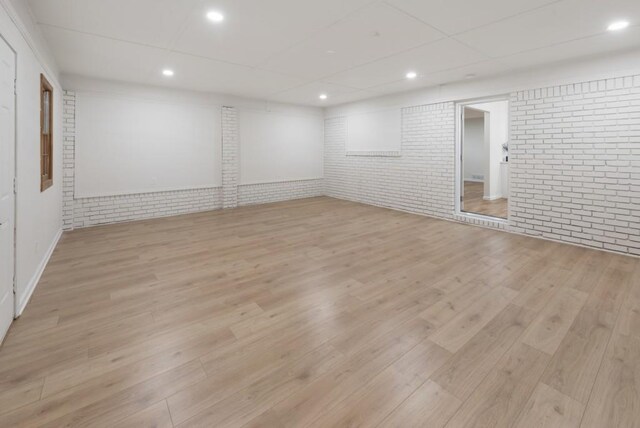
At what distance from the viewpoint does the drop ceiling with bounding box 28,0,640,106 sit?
119 inches

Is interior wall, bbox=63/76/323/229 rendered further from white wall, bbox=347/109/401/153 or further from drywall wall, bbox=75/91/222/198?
white wall, bbox=347/109/401/153

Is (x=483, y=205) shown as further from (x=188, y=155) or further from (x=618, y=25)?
(x=188, y=155)

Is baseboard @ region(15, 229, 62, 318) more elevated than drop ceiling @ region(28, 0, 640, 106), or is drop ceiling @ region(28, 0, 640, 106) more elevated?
drop ceiling @ region(28, 0, 640, 106)

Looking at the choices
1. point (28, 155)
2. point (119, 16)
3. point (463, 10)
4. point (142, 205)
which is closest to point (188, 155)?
point (142, 205)

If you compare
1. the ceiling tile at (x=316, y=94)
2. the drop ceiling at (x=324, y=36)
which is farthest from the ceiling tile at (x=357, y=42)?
the ceiling tile at (x=316, y=94)

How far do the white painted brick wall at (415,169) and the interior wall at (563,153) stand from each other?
0.02m

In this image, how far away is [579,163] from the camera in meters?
4.50

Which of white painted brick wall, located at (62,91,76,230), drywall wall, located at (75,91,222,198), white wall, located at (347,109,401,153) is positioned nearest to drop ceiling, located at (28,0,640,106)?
white painted brick wall, located at (62,91,76,230)

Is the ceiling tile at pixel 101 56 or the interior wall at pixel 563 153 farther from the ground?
the ceiling tile at pixel 101 56

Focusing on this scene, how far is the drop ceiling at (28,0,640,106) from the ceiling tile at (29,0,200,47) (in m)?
0.01

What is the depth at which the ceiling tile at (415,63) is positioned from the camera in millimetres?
4145

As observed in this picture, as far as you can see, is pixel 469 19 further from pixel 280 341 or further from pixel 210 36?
pixel 280 341

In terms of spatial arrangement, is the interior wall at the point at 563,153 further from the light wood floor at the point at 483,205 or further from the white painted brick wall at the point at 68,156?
the white painted brick wall at the point at 68,156

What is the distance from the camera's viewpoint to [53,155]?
4422 mm
